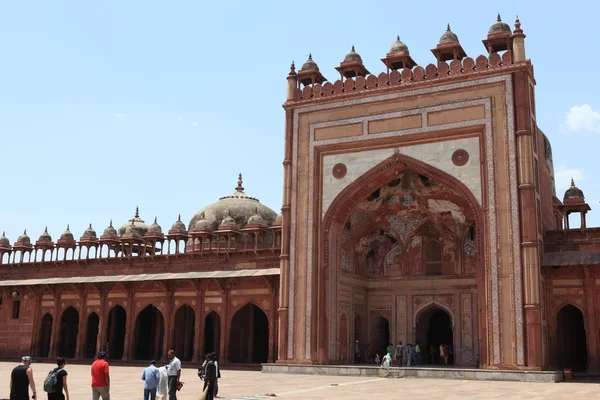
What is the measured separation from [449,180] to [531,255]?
3.00 metres

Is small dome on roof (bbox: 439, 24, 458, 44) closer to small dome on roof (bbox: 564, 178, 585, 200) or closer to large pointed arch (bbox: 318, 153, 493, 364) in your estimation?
large pointed arch (bbox: 318, 153, 493, 364)

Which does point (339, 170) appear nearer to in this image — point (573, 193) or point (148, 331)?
point (573, 193)

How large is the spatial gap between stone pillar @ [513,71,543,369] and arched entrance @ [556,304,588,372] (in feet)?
8.21

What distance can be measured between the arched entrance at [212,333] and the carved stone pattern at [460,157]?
11.3 m

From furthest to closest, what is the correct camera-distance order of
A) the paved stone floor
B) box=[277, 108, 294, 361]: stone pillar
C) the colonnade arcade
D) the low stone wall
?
1. the colonnade arcade
2. box=[277, 108, 294, 361]: stone pillar
3. the low stone wall
4. the paved stone floor

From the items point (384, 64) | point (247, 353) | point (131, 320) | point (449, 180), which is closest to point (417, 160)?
point (449, 180)

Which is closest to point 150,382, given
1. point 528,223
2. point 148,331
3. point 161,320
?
point 528,223

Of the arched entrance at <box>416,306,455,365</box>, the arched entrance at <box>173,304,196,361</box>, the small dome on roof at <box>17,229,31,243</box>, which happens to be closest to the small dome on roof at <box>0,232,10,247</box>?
the small dome on roof at <box>17,229,31,243</box>

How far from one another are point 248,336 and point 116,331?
5.97m

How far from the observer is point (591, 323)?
684 inches

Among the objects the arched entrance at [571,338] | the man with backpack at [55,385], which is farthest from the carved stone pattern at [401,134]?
the man with backpack at [55,385]

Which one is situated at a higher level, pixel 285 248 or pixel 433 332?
pixel 285 248

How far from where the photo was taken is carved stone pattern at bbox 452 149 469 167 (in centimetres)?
1827

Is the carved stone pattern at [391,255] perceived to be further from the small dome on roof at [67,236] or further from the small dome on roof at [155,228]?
the small dome on roof at [67,236]
